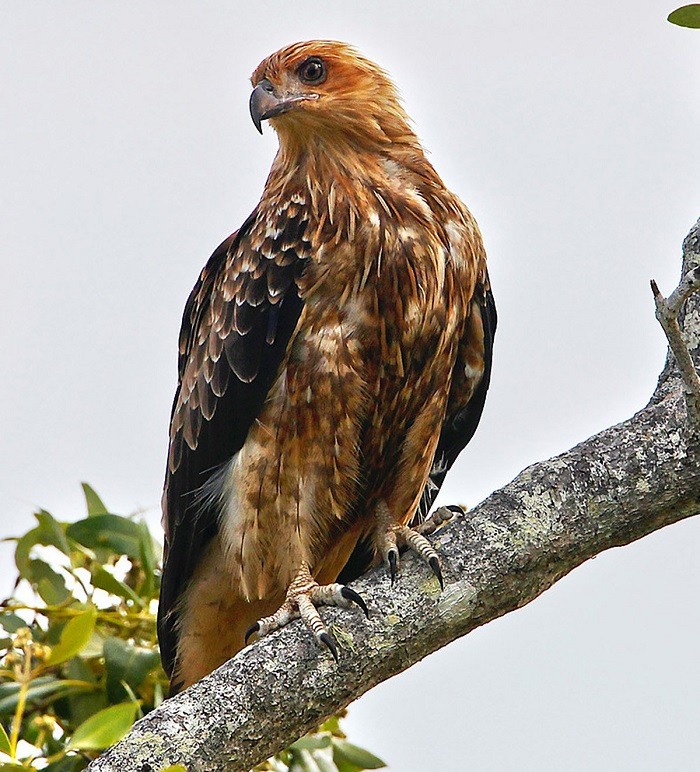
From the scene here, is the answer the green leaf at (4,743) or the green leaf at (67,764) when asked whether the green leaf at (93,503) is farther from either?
the green leaf at (4,743)

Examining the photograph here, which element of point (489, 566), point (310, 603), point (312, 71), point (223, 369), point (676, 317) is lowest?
point (489, 566)

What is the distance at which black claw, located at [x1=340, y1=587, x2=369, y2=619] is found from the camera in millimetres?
3684

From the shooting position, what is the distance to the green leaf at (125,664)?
439cm

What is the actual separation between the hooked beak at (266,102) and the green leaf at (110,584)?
74.2 inches

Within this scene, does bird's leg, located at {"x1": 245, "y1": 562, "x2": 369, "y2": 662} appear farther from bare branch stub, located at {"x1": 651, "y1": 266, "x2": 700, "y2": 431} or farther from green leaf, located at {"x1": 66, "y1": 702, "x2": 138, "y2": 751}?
bare branch stub, located at {"x1": 651, "y1": 266, "x2": 700, "y2": 431}

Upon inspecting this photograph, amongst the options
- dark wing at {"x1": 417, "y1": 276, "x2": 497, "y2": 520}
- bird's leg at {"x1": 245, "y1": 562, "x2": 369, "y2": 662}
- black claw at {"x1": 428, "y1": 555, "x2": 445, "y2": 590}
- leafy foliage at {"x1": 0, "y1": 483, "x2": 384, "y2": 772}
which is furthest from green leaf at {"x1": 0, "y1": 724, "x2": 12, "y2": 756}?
dark wing at {"x1": 417, "y1": 276, "x2": 497, "y2": 520}

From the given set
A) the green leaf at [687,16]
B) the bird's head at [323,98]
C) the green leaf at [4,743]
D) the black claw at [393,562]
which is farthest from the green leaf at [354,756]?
the green leaf at [687,16]

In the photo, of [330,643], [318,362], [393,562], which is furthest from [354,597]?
[318,362]

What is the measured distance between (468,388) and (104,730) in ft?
6.98

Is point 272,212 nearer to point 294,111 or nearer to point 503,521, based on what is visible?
point 294,111

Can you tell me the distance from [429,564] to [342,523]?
1.21 meters

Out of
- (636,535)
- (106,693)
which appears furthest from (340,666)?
(106,693)

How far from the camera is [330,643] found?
357cm

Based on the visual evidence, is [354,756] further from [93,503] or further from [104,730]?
[93,503]
